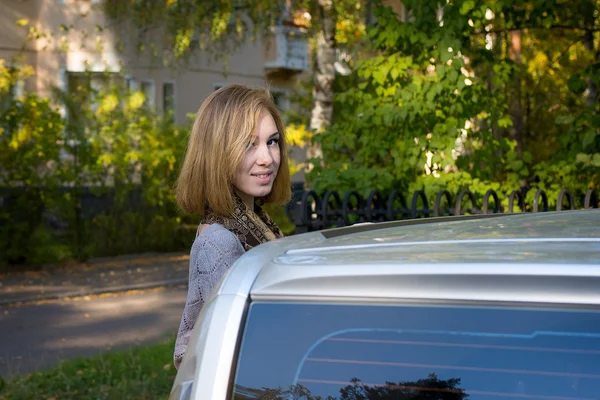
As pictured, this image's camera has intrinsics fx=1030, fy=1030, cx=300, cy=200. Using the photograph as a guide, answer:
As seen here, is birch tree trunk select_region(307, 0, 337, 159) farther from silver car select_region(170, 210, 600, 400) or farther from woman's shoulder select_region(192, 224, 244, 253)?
silver car select_region(170, 210, 600, 400)

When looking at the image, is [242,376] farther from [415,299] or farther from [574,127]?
[574,127]

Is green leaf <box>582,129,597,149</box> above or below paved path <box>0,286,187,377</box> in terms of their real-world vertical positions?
above

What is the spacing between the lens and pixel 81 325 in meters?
12.5

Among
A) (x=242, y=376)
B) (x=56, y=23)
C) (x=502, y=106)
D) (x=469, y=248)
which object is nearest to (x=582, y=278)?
(x=469, y=248)

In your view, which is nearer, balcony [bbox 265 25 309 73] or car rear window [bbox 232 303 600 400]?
car rear window [bbox 232 303 600 400]

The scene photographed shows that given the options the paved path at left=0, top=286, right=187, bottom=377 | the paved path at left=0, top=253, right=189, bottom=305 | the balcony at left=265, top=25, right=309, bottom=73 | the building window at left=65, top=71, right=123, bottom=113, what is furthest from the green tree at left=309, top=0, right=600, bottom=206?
the balcony at left=265, top=25, right=309, bottom=73

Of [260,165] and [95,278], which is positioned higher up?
[260,165]

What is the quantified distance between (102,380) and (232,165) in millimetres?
5070

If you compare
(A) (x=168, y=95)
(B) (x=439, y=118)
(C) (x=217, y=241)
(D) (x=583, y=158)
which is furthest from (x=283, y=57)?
(C) (x=217, y=241)

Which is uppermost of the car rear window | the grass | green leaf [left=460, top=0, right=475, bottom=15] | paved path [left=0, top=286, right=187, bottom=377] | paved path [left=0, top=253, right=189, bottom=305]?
green leaf [left=460, top=0, right=475, bottom=15]

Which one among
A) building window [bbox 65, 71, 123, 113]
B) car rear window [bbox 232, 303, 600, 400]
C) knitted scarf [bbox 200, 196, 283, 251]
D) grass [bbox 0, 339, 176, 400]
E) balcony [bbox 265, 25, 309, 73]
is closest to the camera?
car rear window [bbox 232, 303, 600, 400]

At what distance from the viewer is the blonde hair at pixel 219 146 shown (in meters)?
2.91

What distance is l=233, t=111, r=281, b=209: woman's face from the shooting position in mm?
2979

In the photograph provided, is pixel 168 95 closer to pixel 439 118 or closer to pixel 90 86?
pixel 90 86
